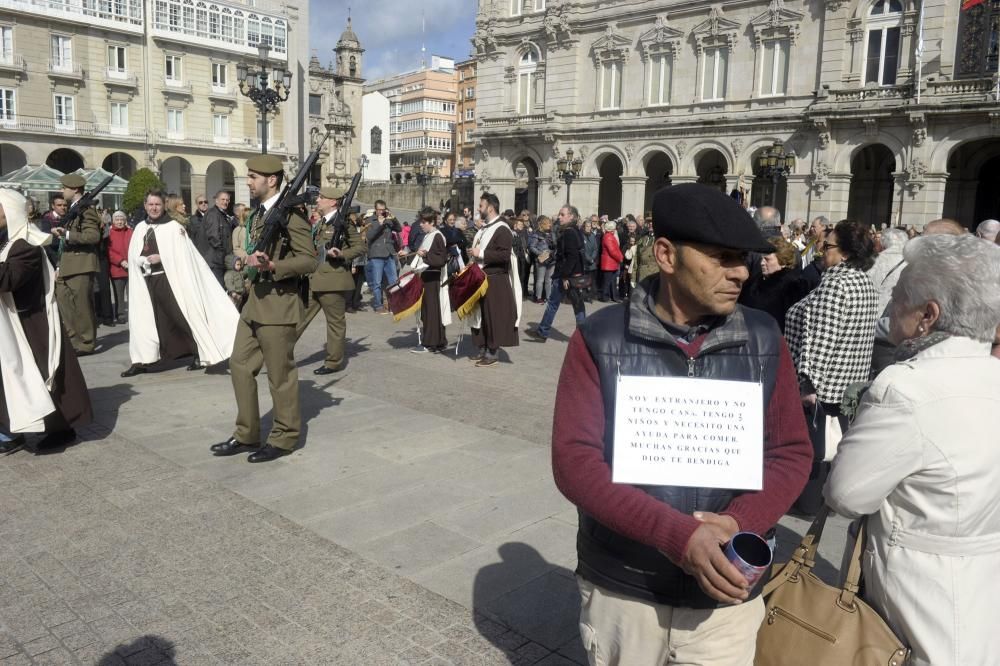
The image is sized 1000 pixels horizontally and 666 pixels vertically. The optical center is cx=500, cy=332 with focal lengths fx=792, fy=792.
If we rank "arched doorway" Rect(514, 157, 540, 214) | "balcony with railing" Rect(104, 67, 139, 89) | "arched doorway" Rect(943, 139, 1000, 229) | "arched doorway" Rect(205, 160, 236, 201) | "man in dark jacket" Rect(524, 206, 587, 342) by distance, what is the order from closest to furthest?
"man in dark jacket" Rect(524, 206, 587, 342) < "arched doorway" Rect(943, 139, 1000, 229) < "arched doorway" Rect(514, 157, 540, 214) < "balcony with railing" Rect(104, 67, 139, 89) < "arched doorway" Rect(205, 160, 236, 201)

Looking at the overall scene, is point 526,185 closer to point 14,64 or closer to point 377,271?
point 14,64

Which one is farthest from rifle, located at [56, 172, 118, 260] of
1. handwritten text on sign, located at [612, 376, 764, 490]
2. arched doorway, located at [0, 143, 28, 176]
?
arched doorway, located at [0, 143, 28, 176]

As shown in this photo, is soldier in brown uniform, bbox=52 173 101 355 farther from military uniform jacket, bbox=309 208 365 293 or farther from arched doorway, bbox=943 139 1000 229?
arched doorway, bbox=943 139 1000 229

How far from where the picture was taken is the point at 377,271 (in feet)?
Answer: 48.9

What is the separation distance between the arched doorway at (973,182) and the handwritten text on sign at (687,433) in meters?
31.2

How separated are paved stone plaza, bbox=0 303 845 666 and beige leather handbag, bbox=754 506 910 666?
1.28m

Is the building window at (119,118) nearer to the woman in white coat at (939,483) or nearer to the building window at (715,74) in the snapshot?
the building window at (715,74)

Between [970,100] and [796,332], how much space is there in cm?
2558

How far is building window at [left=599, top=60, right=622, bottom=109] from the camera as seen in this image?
3484 cm

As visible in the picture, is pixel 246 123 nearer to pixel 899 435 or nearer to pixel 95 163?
pixel 95 163

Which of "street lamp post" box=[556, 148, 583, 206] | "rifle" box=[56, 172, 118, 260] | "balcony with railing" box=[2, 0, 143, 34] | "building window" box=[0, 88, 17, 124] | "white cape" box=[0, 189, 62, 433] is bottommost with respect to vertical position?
"white cape" box=[0, 189, 62, 433]

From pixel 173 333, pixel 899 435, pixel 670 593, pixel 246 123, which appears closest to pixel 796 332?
pixel 899 435

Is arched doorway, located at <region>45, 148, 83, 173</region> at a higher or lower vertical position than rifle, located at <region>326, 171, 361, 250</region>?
higher

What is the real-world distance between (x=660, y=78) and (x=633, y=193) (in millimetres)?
4894
